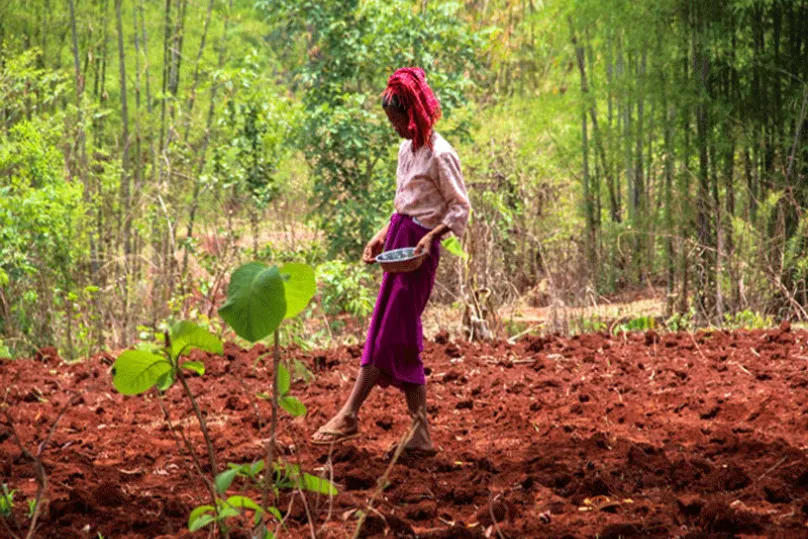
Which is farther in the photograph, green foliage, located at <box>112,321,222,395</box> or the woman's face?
the woman's face

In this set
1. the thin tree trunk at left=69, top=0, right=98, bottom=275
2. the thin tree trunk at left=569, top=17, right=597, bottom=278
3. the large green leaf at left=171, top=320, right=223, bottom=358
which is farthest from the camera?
the thin tree trunk at left=569, top=17, right=597, bottom=278

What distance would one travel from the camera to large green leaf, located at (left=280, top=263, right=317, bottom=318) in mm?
2145

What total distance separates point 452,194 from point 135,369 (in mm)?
1837

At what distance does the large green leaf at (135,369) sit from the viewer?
2.19 m

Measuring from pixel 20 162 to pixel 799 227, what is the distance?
569cm

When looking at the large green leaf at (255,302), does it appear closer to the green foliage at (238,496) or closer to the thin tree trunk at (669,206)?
the green foliage at (238,496)

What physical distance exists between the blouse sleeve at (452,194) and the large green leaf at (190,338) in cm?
172

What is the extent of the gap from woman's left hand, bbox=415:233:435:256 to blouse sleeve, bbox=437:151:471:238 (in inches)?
3.4

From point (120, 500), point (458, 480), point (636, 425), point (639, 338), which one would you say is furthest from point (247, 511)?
point (639, 338)

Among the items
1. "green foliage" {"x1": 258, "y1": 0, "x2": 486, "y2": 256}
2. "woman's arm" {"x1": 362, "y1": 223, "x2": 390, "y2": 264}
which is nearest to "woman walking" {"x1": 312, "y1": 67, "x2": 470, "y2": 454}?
"woman's arm" {"x1": 362, "y1": 223, "x2": 390, "y2": 264}

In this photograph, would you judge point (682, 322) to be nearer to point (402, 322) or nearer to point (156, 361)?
point (402, 322)

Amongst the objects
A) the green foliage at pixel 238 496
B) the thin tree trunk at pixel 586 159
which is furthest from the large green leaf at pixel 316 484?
the thin tree trunk at pixel 586 159

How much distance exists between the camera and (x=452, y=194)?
382 cm

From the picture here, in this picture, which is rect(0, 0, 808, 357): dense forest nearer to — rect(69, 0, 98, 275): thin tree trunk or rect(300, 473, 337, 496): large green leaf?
rect(69, 0, 98, 275): thin tree trunk
